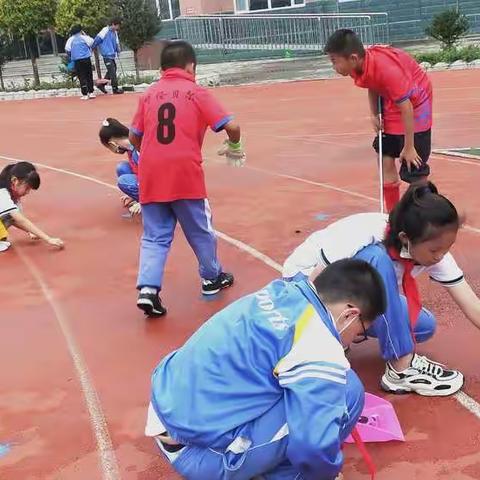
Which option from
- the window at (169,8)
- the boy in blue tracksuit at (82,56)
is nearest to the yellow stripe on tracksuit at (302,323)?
the boy in blue tracksuit at (82,56)

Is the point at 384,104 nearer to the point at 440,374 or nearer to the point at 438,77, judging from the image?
the point at 440,374

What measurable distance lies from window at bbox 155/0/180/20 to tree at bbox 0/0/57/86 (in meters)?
7.51

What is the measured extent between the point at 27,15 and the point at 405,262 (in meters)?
17.7

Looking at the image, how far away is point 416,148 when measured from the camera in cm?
546

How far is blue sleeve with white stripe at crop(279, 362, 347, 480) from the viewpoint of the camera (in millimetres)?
2164

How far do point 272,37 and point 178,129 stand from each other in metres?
19.4

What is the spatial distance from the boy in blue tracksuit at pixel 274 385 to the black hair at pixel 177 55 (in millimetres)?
2350

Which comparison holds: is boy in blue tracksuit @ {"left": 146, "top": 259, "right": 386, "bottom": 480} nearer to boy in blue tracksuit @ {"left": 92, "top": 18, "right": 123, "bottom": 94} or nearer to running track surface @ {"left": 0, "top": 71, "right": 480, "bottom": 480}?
running track surface @ {"left": 0, "top": 71, "right": 480, "bottom": 480}

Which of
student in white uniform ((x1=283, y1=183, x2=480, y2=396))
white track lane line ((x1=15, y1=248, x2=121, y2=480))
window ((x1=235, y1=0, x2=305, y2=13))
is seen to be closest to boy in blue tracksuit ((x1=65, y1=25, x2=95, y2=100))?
window ((x1=235, y1=0, x2=305, y2=13))

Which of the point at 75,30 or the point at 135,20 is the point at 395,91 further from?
the point at 135,20

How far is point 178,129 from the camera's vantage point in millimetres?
4312

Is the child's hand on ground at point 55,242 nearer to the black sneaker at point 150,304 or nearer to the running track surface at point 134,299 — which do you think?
the running track surface at point 134,299

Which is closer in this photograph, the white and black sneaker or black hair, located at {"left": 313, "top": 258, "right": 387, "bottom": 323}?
black hair, located at {"left": 313, "top": 258, "right": 387, "bottom": 323}

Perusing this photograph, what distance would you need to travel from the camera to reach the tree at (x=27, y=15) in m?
18.5
